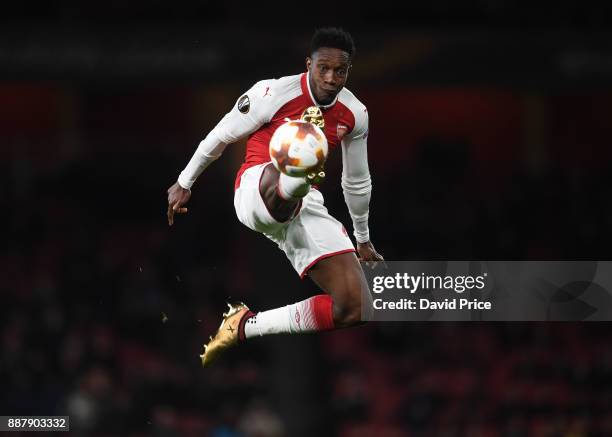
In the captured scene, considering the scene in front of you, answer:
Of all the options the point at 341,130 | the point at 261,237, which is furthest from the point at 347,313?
the point at 261,237

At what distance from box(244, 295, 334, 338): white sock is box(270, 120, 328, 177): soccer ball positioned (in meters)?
1.12

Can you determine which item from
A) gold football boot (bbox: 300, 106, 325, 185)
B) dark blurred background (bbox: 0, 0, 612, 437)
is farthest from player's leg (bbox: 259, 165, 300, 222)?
dark blurred background (bbox: 0, 0, 612, 437)

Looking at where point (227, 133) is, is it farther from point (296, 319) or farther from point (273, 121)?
point (296, 319)

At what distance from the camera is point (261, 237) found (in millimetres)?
14789

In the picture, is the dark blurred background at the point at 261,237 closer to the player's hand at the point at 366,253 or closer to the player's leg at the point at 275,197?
the player's hand at the point at 366,253

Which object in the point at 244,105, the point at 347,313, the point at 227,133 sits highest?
the point at 244,105

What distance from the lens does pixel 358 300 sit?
7.14 metres

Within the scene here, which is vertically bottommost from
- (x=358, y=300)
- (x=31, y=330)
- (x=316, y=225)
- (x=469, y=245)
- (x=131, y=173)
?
(x=358, y=300)

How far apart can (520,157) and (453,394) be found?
16.8 ft

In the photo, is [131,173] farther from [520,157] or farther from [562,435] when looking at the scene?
[562,435]

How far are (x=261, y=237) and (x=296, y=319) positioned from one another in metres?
7.36

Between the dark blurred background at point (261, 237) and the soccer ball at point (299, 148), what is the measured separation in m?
6.63

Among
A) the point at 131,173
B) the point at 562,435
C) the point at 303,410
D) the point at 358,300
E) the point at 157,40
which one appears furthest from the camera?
the point at 131,173

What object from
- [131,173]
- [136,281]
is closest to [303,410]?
[136,281]
